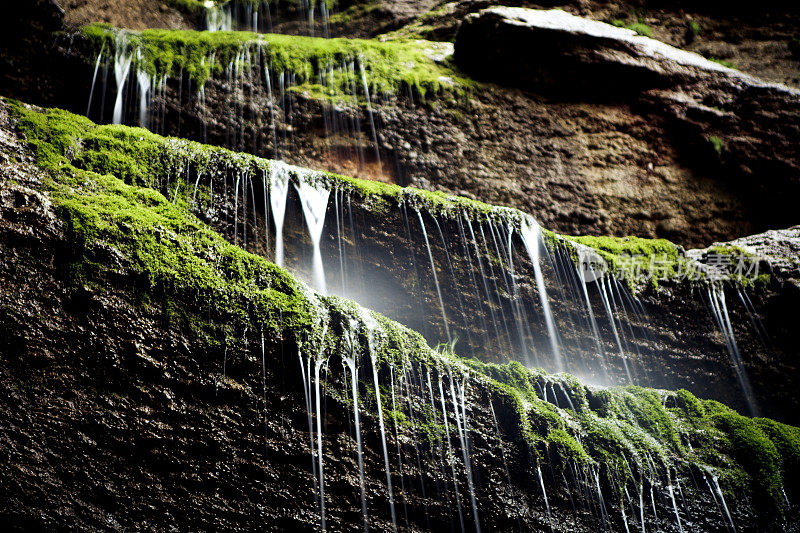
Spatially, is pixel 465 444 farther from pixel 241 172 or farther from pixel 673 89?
pixel 673 89

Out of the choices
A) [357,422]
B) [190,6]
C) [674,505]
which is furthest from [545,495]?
[190,6]

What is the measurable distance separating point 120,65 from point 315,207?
5.17 meters

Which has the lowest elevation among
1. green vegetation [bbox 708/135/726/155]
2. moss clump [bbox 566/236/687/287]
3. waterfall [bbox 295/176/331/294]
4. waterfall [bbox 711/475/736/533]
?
waterfall [bbox 711/475/736/533]

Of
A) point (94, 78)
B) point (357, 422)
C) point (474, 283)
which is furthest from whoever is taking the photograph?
point (94, 78)

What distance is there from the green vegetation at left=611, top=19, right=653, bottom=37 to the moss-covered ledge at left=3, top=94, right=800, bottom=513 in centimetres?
1020

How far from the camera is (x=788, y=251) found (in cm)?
737

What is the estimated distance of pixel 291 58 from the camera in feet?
29.0

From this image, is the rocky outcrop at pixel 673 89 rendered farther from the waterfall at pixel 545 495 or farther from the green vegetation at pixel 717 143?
the waterfall at pixel 545 495

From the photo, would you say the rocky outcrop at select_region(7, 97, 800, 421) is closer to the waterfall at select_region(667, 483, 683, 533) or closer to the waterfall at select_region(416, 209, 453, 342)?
the waterfall at select_region(416, 209, 453, 342)

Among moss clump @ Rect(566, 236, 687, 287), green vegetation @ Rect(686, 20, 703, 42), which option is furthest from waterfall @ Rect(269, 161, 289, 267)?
green vegetation @ Rect(686, 20, 703, 42)

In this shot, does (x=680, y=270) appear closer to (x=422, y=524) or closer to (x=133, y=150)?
(x=422, y=524)

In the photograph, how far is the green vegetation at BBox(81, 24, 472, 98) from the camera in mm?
7877

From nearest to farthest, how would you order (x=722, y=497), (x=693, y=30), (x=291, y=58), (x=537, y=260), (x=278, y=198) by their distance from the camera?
(x=722, y=497) → (x=278, y=198) → (x=537, y=260) → (x=291, y=58) → (x=693, y=30)

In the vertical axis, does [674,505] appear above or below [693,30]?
below
